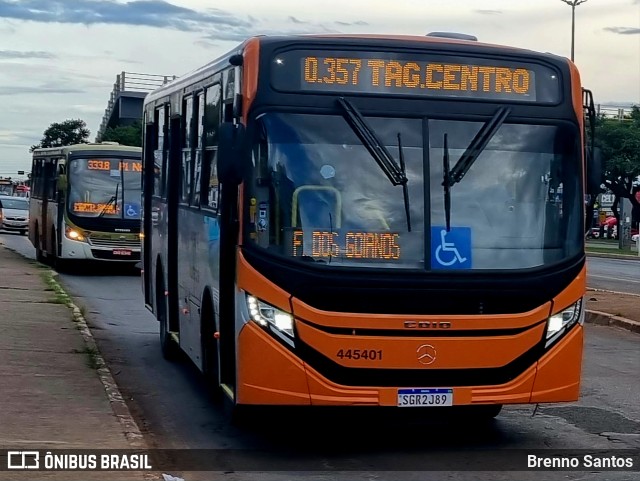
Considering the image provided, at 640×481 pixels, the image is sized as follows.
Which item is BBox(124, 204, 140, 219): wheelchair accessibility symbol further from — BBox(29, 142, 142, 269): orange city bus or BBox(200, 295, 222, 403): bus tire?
BBox(200, 295, 222, 403): bus tire

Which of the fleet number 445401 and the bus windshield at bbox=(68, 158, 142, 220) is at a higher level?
the bus windshield at bbox=(68, 158, 142, 220)

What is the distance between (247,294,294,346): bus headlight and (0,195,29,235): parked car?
163 feet

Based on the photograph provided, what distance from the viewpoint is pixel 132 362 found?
1402 centimetres

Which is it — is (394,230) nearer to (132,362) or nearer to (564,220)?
(564,220)

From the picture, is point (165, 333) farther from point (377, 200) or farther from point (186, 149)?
point (377, 200)

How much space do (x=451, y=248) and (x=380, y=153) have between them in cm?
85

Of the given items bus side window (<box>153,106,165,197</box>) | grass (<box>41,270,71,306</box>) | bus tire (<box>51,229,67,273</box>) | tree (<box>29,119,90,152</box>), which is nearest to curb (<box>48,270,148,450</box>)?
bus side window (<box>153,106,165,197</box>)

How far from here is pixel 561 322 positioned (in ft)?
29.4

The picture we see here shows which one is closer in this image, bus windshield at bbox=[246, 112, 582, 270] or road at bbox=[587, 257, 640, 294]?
bus windshield at bbox=[246, 112, 582, 270]

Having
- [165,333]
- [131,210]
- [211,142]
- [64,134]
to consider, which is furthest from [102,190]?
[64,134]

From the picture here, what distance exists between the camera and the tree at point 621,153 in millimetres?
60531

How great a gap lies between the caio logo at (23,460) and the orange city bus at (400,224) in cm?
151

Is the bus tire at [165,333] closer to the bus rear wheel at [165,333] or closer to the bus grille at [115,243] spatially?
the bus rear wheel at [165,333]

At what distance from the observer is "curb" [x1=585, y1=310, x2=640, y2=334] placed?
17766 mm
